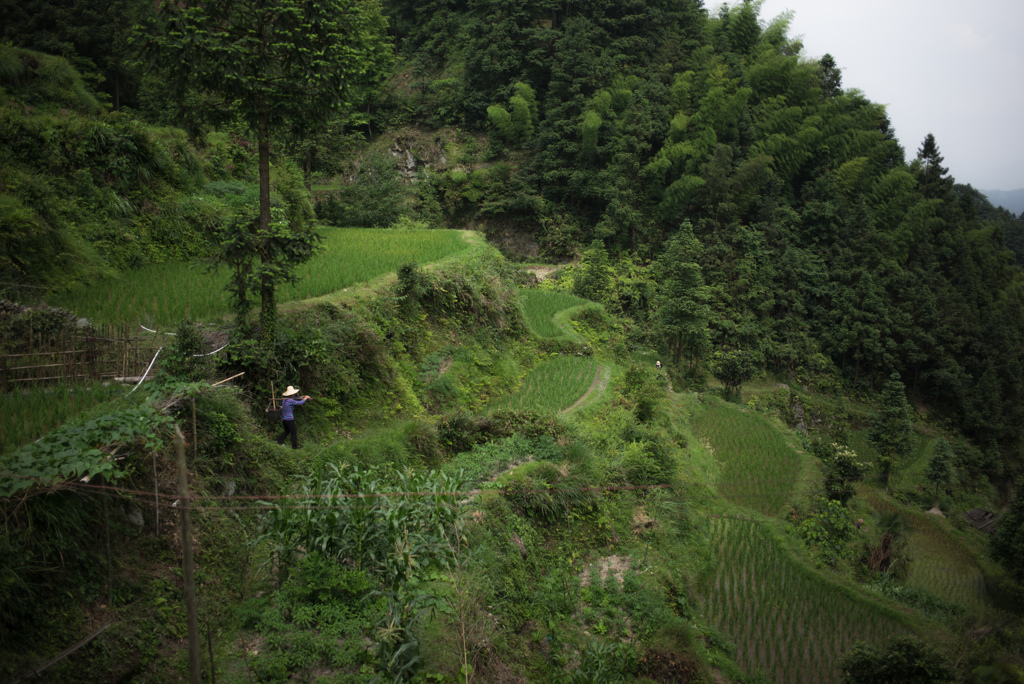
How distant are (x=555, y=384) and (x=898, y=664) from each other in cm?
736

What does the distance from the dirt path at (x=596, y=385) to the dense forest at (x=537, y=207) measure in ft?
1.80

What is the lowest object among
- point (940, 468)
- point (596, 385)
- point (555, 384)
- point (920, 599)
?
point (920, 599)

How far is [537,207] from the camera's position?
28.4m

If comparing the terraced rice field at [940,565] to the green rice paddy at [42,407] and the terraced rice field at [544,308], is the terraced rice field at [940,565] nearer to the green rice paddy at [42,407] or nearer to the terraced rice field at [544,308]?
the terraced rice field at [544,308]

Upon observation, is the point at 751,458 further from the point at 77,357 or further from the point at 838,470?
the point at 77,357

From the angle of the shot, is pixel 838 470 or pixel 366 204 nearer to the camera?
pixel 838 470

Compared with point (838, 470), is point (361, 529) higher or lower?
higher

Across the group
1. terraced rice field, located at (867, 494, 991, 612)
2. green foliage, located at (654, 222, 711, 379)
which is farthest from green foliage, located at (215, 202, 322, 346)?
green foliage, located at (654, 222, 711, 379)

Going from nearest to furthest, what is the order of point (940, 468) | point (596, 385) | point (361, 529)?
point (361, 529) < point (596, 385) < point (940, 468)

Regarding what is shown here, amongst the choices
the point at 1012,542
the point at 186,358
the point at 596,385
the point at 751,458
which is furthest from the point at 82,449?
the point at 1012,542

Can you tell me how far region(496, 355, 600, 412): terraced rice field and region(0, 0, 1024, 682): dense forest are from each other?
1.55ft

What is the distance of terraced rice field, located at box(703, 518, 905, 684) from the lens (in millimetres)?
7406

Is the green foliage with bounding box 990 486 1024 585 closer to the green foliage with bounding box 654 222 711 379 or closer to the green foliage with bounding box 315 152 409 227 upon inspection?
the green foliage with bounding box 654 222 711 379

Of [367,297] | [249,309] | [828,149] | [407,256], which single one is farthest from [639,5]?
[249,309]
